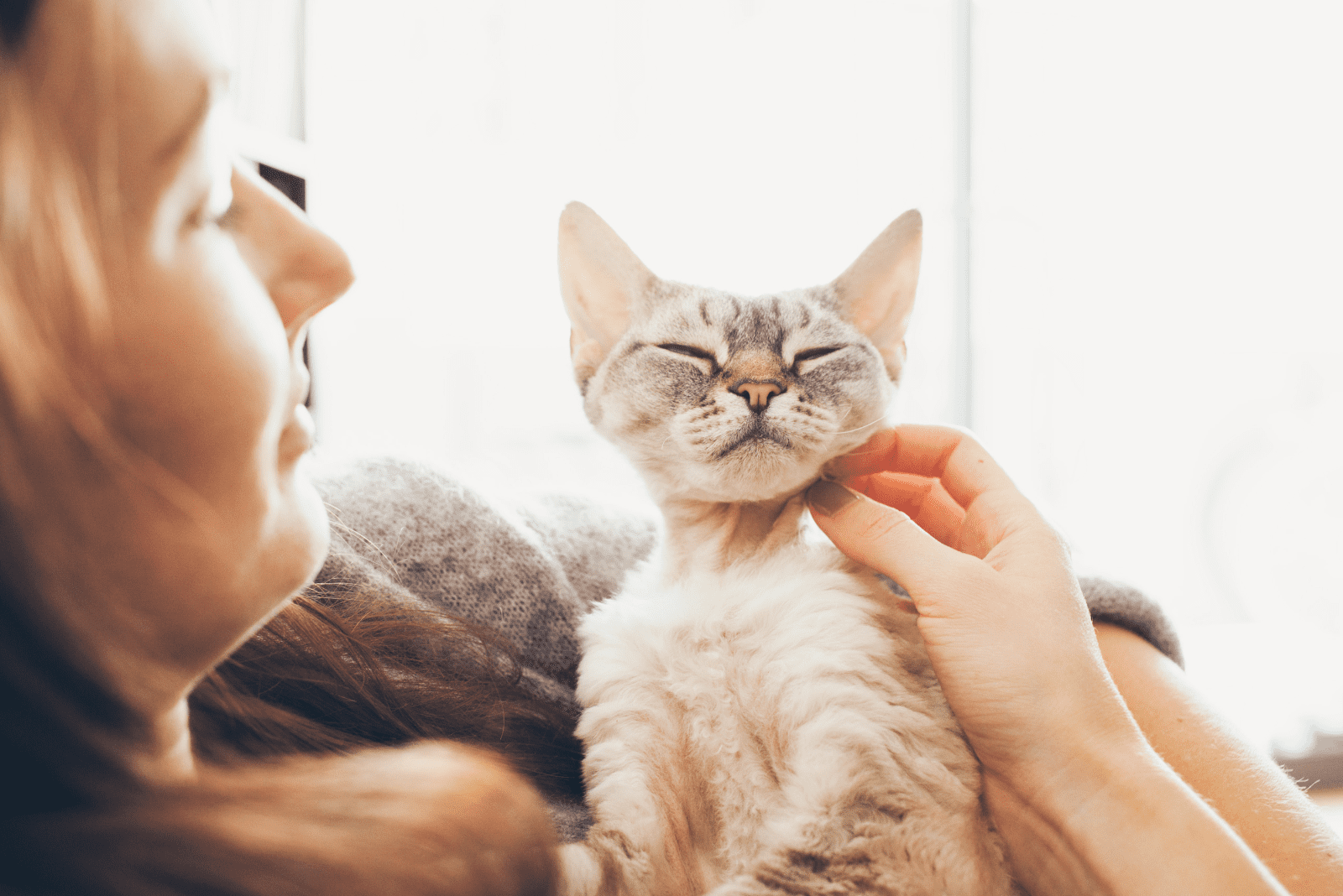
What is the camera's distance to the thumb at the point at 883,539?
32.1 inches

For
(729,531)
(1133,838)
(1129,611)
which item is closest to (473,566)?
(729,531)

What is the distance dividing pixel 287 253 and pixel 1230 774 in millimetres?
1147

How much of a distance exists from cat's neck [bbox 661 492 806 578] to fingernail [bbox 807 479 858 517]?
0.03 m

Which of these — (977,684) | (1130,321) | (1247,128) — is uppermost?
(1247,128)

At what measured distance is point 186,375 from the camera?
0.42m

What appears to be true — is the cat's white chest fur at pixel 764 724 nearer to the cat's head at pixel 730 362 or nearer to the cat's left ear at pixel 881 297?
the cat's head at pixel 730 362

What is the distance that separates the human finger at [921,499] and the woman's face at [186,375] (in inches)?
33.2

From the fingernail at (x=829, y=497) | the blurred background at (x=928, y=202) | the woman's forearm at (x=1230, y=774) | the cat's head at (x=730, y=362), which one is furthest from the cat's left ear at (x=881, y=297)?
the blurred background at (x=928, y=202)

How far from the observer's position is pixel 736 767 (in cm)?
85

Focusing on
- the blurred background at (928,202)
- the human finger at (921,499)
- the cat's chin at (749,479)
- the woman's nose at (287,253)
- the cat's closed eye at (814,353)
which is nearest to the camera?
the woman's nose at (287,253)

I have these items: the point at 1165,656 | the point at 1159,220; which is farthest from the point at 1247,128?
the point at 1165,656

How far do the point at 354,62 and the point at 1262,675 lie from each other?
3846 millimetres

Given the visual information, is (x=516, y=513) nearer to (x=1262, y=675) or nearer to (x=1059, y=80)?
Result: (x=1262, y=675)

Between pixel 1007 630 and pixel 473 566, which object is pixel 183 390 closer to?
pixel 473 566
